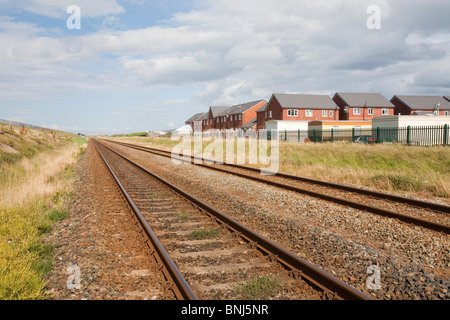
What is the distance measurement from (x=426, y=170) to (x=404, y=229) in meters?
9.41

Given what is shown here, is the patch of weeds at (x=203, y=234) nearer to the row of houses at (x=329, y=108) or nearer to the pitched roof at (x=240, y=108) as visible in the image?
the row of houses at (x=329, y=108)

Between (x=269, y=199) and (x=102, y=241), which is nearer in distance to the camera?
(x=102, y=241)

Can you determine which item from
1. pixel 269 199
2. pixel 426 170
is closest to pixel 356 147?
pixel 426 170

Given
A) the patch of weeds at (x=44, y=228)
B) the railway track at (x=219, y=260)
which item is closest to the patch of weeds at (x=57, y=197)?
the patch of weeds at (x=44, y=228)

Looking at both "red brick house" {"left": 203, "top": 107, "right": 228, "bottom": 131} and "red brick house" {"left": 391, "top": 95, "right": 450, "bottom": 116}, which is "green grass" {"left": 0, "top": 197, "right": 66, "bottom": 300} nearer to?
"red brick house" {"left": 391, "top": 95, "right": 450, "bottom": 116}

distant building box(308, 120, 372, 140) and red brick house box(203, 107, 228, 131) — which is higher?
red brick house box(203, 107, 228, 131)

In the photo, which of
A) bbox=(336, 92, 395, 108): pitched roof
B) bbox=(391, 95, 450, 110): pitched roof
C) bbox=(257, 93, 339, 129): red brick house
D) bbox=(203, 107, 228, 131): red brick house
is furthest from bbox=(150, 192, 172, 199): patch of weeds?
bbox=(203, 107, 228, 131): red brick house

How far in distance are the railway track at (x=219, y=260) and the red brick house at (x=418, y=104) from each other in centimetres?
7518

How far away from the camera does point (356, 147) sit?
2067 centimetres

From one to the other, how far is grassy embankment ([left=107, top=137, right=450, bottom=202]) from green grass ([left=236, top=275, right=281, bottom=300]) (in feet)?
27.1

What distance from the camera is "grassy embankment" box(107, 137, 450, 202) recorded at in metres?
12.0

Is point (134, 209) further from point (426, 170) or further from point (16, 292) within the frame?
point (426, 170)

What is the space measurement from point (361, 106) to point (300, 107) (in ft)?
44.1

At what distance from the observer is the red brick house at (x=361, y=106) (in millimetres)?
65875
